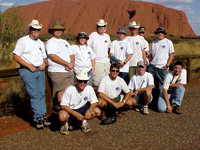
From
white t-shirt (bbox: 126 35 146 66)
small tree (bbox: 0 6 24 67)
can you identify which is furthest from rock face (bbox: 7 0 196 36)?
white t-shirt (bbox: 126 35 146 66)

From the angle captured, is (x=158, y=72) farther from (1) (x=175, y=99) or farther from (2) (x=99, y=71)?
(2) (x=99, y=71)

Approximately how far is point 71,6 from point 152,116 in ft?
315

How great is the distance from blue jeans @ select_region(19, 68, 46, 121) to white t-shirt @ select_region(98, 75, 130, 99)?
1.24m

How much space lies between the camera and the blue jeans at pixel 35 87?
14.1ft

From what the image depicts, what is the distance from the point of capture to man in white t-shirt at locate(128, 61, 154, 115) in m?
5.58

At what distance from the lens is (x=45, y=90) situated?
499 centimetres

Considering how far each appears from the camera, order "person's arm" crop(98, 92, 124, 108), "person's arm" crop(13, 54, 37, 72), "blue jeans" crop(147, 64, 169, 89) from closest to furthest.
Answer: "person's arm" crop(13, 54, 37, 72)
"person's arm" crop(98, 92, 124, 108)
"blue jeans" crop(147, 64, 169, 89)

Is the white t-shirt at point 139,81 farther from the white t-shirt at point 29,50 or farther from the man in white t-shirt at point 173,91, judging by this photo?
the white t-shirt at point 29,50

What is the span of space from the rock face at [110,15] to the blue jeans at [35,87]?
260 feet

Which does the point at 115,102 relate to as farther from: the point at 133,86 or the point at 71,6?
the point at 71,6

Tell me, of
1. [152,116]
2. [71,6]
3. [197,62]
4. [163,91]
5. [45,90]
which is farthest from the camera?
[71,6]

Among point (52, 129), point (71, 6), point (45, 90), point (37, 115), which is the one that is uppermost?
point (71, 6)

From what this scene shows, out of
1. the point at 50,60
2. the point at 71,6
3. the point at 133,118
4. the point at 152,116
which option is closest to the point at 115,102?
the point at 133,118

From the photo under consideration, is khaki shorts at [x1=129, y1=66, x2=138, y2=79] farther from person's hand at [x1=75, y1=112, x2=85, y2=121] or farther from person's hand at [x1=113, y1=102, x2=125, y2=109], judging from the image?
person's hand at [x1=75, y1=112, x2=85, y2=121]
